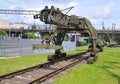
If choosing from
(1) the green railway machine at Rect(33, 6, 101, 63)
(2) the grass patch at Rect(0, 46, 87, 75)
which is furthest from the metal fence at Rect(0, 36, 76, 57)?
(1) the green railway machine at Rect(33, 6, 101, 63)

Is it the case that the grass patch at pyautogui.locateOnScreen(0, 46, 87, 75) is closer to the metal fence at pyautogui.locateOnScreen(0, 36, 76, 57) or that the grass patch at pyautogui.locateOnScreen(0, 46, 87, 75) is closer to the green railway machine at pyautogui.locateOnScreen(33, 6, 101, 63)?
the green railway machine at pyautogui.locateOnScreen(33, 6, 101, 63)

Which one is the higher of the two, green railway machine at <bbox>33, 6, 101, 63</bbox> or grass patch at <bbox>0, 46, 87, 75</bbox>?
green railway machine at <bbox>33, 6, 101, 63</bbox>

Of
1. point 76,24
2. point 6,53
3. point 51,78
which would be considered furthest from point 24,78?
point 6,53

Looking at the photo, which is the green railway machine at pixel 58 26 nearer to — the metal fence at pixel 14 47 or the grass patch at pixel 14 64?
the grass patch at pixel 14 64

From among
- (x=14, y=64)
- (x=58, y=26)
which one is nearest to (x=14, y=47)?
(x=58, y=26)

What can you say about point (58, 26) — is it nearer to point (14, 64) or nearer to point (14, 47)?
point (14, 64)


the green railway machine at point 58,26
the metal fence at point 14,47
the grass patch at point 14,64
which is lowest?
the grass patch at point 14,64

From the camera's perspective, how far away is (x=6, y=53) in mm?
29703

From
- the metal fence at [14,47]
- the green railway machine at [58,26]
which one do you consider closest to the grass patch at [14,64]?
the green railway machine at [58,26]

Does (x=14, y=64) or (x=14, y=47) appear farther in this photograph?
(x=14, y=47)

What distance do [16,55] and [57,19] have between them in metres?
12.2

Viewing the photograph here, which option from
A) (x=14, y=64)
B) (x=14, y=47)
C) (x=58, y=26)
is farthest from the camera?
(x=14, y=47)

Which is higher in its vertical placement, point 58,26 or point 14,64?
point 58,26

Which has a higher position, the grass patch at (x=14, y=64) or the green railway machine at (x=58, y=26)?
the green railway machine at (x=58, y=26)
